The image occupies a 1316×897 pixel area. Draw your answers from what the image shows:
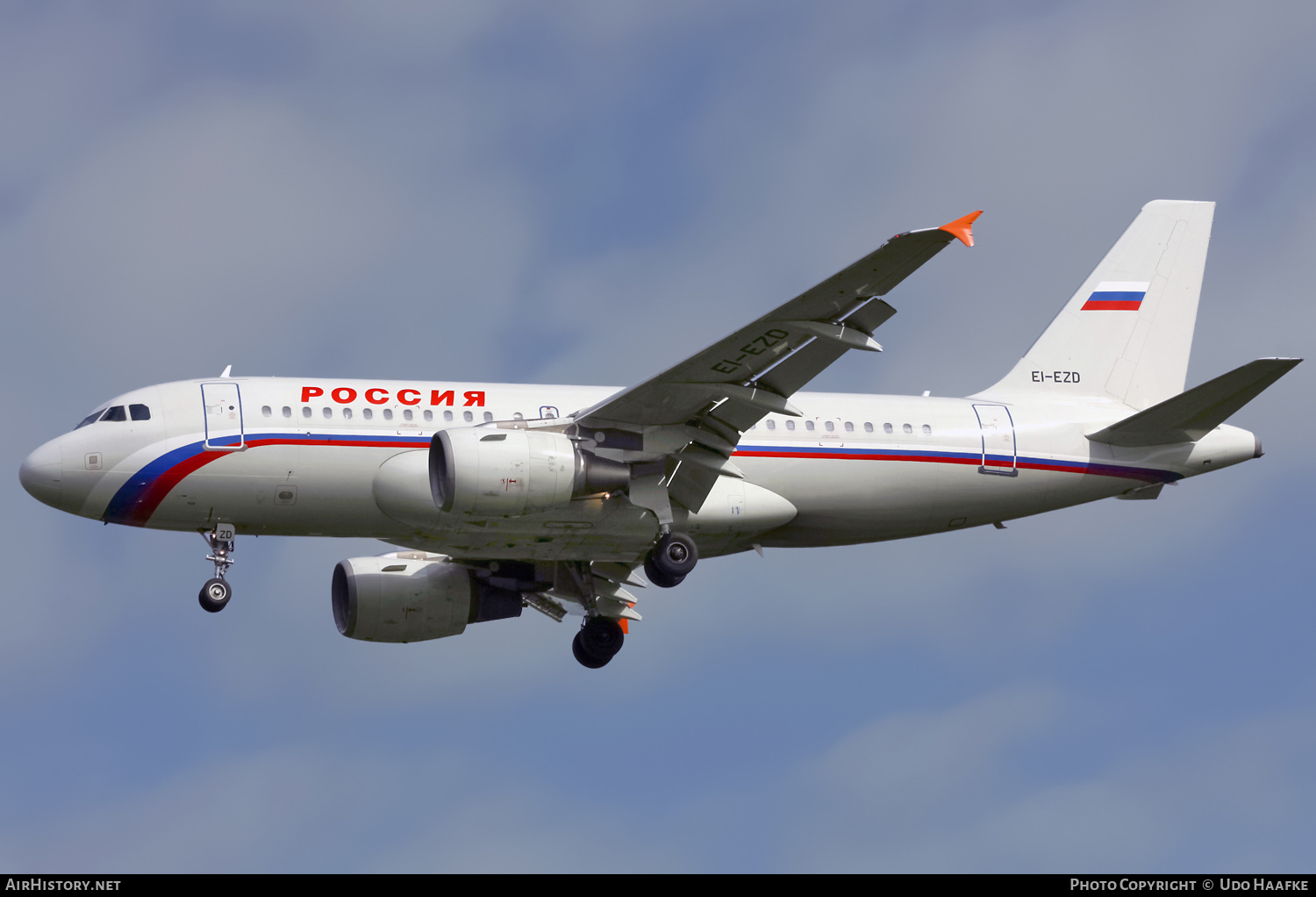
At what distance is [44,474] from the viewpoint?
33.2 metres

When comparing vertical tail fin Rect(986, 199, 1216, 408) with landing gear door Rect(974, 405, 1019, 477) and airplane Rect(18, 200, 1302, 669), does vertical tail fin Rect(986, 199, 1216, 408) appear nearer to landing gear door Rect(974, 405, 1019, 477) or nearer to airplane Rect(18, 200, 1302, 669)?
airplane Rect(18, 200, 1302, 669)

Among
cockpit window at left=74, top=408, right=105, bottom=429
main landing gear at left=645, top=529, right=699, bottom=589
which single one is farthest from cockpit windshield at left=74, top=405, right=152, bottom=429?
main landing gear at left=645, top=529, right=699, bottom=589

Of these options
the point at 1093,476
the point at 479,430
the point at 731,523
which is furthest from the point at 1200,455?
the point at 479,430

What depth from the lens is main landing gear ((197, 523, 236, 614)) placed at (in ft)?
110

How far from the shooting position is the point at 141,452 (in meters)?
33.3

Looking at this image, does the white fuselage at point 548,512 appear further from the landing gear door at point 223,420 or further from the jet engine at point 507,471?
the jet engine at point 507,471

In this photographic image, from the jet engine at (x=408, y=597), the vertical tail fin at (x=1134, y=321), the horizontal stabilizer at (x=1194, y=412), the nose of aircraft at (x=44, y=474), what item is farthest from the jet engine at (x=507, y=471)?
the horizontal stabilizer at (x=1194, y=412)

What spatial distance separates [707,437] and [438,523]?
5265 millimetres

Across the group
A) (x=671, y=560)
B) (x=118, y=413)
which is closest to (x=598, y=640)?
(x=671, y=560)

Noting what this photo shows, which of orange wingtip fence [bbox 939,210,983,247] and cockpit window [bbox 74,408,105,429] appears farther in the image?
cockpit window [bbox 74,408,105,429]

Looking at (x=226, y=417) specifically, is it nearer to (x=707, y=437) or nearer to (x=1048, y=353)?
(x=707, y=437)

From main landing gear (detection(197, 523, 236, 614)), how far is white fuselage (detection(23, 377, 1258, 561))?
0.26 metres

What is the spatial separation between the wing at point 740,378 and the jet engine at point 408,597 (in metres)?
6.38

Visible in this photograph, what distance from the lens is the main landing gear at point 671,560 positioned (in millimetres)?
34094
